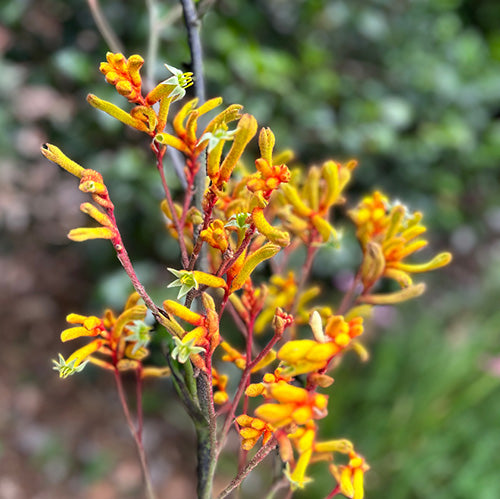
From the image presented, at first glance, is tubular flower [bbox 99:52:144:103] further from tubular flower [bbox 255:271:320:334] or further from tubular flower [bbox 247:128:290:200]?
tubular flower [bbox 255:271:320:334]

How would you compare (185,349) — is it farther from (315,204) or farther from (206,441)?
(315,204)

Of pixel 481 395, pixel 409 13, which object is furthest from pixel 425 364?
pixel 409 13

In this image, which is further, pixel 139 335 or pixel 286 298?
pixel 286 298

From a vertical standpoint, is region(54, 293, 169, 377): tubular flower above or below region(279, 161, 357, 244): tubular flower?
below

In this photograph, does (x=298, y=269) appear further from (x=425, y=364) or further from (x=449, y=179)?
(x=449, y=179)

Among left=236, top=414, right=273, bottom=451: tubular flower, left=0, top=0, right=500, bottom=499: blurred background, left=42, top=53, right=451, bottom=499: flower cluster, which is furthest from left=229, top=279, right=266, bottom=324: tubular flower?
left=0, top=0, right=500, bottom=499: blurred background

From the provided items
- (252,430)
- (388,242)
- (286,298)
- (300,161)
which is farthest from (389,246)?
(300,161)
